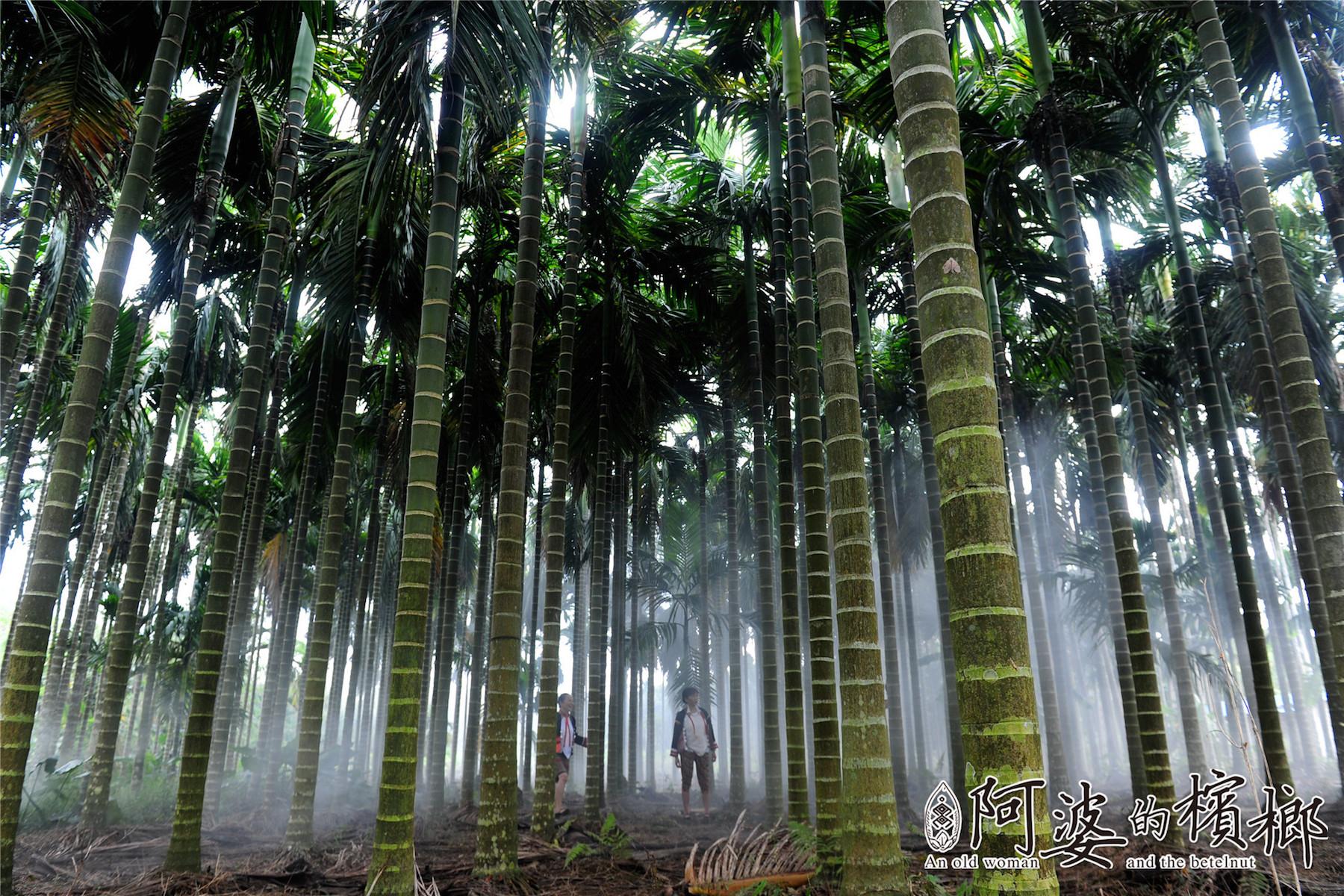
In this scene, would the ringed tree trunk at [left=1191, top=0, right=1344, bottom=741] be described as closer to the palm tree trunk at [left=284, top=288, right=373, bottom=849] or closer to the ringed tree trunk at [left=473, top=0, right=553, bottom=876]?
the ringed tree trunk at [left=473, top=0, right=553, bottom=876]

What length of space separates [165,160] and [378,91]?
4.24 metres

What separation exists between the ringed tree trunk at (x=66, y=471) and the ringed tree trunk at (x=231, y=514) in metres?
1.06

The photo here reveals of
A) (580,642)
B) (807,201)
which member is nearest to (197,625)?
(580,642)

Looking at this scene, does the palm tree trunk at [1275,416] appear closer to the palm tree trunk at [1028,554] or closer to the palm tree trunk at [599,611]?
the palm tree trunk at [1028,554]

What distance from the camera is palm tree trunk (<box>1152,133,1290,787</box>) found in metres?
7.12

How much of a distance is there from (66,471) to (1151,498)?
12887 mm

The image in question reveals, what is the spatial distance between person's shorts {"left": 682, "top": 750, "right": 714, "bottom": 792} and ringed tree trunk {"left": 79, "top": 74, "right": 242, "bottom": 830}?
6312mm

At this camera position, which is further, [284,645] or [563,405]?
[284,645]

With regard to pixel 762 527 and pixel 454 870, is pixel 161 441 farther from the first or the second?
pixel 762 527

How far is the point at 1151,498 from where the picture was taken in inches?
473

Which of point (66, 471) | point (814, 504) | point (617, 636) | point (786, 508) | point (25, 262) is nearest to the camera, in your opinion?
point (66, 471)

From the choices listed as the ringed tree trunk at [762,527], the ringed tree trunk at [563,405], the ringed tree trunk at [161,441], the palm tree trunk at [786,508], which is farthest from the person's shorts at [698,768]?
the ringed tree trunk at [161,441]

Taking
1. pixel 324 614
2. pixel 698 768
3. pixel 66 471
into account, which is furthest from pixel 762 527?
pixel 66 471

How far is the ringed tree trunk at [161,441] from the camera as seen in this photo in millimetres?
7309
